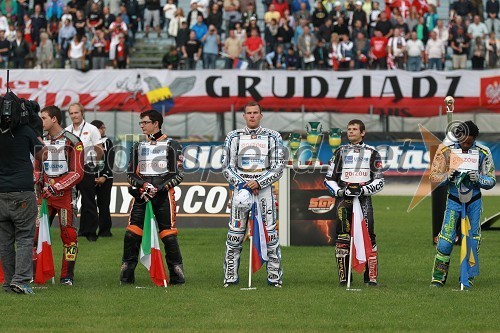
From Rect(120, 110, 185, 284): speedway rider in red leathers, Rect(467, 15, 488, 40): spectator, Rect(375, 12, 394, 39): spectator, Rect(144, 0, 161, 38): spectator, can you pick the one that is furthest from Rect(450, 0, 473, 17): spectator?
Rect(120, 110, 185, 284): speedway rider in red leathers

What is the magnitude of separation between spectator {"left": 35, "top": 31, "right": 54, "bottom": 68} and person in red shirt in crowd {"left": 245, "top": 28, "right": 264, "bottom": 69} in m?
5.93

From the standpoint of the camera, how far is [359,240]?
41.4 ft

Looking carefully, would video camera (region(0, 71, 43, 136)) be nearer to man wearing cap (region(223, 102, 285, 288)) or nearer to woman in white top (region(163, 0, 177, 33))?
man wearing cap (region(223, 102, 285, 288))

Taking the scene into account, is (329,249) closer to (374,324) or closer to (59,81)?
(374,324)

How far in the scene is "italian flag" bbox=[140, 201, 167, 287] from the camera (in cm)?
1263

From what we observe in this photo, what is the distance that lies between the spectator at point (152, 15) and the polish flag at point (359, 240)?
23.7 m

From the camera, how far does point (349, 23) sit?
34.6 meters

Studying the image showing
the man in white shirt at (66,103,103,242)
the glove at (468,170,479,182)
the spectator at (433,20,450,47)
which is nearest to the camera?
the glove at (468,170,479,182)

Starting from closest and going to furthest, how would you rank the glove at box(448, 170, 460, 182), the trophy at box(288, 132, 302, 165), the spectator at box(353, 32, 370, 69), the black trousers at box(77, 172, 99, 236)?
1. the glove at box(448, 170, 460, 182)
2. the trophy at box(288, 132, 302, 165)
3. the black trousers at box(77, 172, 99, 236)
4. the spectator at box(353, 32, 370, 69)

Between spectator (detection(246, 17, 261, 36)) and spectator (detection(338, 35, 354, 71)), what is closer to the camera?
spectator (detection(338, 35, 354, 71))

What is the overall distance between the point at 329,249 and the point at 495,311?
20.9 ft

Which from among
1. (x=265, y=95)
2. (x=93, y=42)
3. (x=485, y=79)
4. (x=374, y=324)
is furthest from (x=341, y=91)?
(x=374, y=324)

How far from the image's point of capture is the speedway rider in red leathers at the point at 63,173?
12.8 metres

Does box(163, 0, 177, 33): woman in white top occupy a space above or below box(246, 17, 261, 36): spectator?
above
